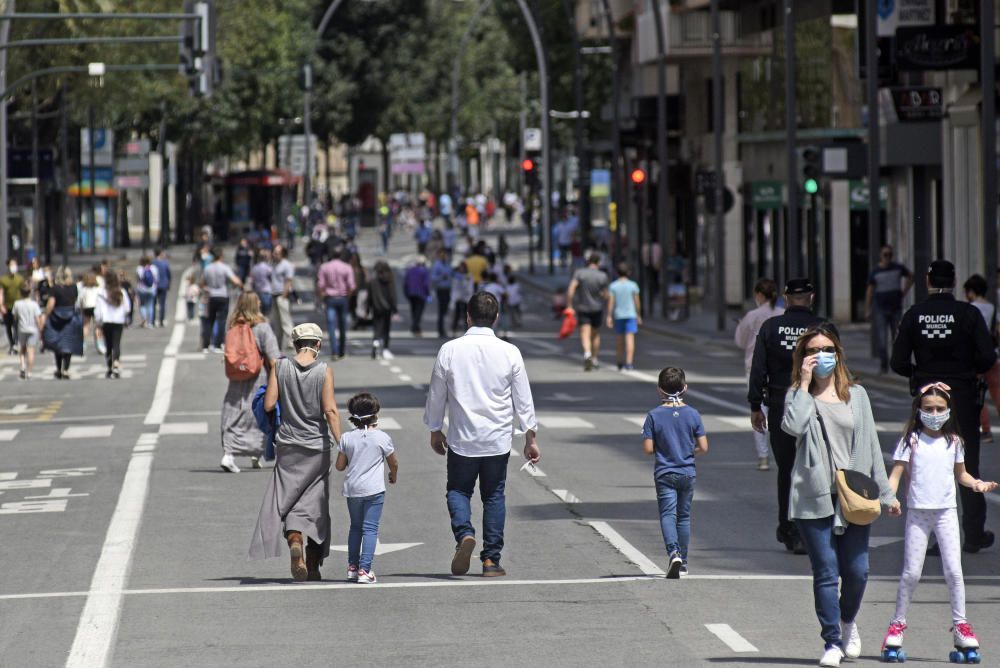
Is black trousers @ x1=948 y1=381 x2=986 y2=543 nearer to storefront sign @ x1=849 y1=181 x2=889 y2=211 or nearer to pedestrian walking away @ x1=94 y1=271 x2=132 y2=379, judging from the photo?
pedestrian walking away @ x1=94 y1=271 x2=132 y2=379

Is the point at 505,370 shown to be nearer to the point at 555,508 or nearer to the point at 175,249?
the point at 555,508

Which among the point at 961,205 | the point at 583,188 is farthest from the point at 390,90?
the point at 961,205

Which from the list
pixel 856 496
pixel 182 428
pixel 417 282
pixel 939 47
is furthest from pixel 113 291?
pixel 856 496

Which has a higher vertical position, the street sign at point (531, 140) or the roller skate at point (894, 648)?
the street sign at point (531, 140)

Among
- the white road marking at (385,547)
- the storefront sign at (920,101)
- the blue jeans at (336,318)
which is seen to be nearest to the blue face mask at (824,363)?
the white road marking at (385,547)

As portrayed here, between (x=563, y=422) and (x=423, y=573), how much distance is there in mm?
11736

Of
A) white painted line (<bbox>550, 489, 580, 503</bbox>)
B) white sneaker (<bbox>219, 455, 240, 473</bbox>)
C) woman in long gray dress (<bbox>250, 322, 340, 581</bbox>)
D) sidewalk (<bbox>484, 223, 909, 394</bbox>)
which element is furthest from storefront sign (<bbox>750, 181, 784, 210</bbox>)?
woman in long gray dress (<bbox>250, 322, 340, 581</bbox>)

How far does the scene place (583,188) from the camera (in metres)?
67.4

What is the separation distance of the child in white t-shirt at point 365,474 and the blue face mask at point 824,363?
346cm

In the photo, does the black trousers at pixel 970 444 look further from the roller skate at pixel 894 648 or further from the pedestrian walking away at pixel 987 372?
the roller skate at pixel 894 648

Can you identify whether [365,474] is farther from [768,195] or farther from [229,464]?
[768,195]

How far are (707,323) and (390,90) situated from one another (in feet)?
200

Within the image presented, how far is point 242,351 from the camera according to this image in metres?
19.5

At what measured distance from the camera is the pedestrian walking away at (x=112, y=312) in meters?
33.2
